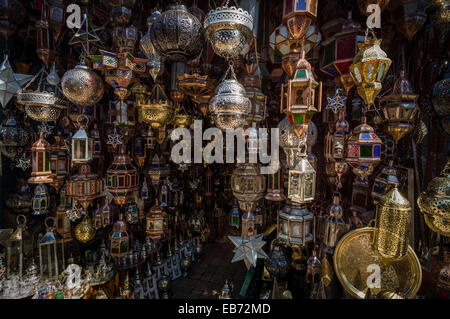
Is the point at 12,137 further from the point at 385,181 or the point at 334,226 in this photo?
the point at 385,181

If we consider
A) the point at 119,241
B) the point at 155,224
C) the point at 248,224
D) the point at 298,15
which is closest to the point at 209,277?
the point at 155,224

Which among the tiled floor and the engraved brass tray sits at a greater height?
the engraved brass tray

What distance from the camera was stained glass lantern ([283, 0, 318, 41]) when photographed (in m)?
1.04

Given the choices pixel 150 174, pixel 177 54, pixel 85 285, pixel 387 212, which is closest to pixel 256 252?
pixel 387 212

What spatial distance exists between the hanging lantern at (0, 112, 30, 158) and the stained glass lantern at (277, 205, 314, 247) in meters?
2.25

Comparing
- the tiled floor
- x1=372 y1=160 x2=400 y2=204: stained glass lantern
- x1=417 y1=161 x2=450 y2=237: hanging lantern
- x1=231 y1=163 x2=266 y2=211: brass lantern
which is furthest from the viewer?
the tiled floor

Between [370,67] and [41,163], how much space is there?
222 cm

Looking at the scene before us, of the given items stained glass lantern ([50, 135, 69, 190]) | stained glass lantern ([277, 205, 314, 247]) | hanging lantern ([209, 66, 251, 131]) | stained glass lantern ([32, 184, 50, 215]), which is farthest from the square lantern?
stained glass lantern ([277, 205, 314, 247])

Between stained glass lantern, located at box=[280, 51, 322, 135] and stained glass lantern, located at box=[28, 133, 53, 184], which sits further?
stained glass lantern, located at box=[28, 133, 53, 184]

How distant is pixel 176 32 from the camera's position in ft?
3.67

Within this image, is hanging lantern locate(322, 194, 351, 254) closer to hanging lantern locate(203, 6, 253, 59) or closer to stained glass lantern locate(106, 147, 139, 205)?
hanging lantern locate(203, 6, 253, 59)

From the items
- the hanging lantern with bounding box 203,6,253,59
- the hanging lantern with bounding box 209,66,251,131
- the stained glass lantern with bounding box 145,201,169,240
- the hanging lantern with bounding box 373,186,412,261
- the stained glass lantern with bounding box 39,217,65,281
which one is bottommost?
the stained glass lantern with bounding box 39,217,65,281

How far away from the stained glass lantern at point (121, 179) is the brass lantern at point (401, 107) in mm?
1798

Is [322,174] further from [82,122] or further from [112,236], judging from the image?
[82,122]
